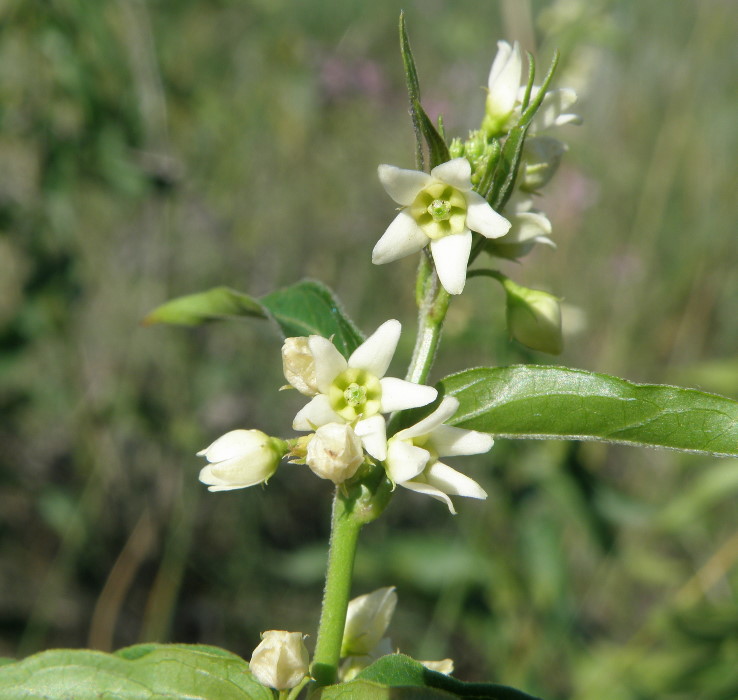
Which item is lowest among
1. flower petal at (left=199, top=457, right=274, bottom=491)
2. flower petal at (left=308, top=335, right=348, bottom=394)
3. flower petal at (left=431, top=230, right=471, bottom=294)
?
flower petal at (left=199, top=457, right=274, bottom=491)

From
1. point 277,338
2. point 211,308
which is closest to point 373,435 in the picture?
point 211,308

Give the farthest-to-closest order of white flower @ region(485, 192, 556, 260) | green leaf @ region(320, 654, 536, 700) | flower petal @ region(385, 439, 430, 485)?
white flower @ region(485, 192, 556, 260) → flower petal @ region(385, 439, 430, 485) → green leaf @ region(320, 654, 536, 700)

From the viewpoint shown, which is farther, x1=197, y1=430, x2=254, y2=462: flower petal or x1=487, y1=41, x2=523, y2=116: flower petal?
x1=487, y1=41, x2=523, y2=116: flower petal

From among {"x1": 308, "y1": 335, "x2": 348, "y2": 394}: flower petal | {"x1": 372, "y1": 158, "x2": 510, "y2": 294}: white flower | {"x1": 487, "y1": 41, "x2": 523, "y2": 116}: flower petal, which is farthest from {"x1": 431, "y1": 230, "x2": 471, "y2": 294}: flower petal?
{"x1": 487, "y1": 41, "x2": 523, "y2": 116}: flower petal

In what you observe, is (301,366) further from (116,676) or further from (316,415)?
(116,676)

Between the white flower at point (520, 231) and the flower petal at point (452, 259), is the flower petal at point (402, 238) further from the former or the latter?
the white flower at point (520, 231)

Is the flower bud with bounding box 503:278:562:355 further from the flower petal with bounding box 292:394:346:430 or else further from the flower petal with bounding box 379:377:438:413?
the flower petal with bounding box 292:394:346:430

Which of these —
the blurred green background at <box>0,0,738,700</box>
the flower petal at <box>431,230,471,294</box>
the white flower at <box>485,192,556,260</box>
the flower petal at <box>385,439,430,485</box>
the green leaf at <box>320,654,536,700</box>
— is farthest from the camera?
the blurred green background at <box>0,0,738,700</box>
